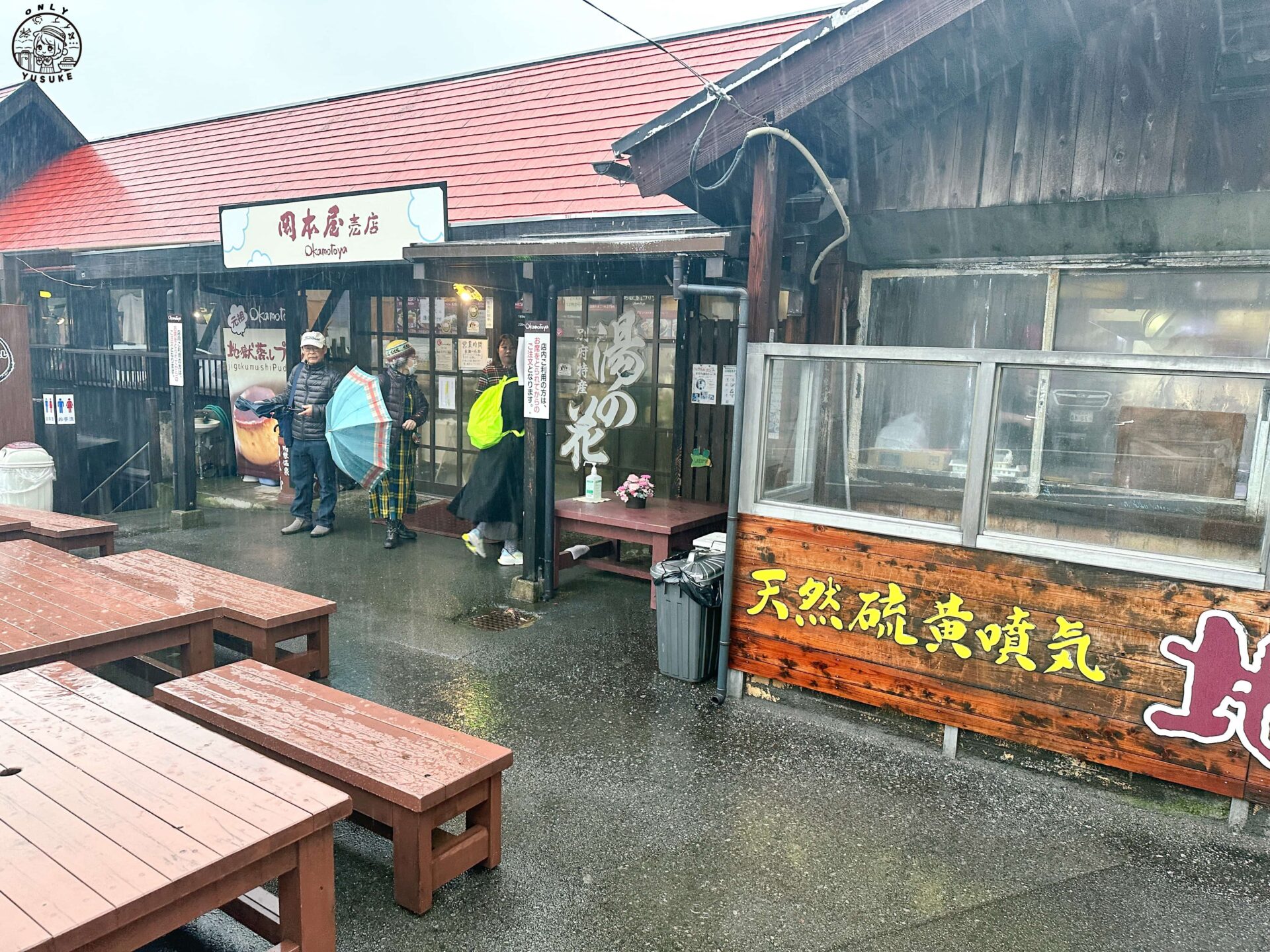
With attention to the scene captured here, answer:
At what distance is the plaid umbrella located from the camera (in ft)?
26.0

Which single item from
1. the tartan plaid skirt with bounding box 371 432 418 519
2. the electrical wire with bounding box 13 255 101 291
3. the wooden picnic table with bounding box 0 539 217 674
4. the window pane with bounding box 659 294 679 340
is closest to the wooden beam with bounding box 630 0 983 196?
the window pane with bounding box 659 294 679 340

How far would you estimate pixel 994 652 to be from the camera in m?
4.30

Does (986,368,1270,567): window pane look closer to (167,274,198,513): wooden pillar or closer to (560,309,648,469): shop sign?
(560,309,648,469): shop sign

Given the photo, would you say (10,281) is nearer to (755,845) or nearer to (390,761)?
(390,761)

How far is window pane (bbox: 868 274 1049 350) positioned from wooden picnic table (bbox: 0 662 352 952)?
4785 millimetres

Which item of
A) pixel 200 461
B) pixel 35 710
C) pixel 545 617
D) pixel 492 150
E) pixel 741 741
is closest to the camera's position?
pixel 35 710

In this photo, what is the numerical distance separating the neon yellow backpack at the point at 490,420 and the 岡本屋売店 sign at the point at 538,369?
0.90 metres

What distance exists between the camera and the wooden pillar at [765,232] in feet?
16.0

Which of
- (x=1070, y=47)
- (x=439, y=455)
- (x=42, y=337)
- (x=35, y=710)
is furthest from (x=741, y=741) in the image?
(x=42, y=337)

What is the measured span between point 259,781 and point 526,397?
4494mm

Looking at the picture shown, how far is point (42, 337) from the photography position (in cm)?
1484

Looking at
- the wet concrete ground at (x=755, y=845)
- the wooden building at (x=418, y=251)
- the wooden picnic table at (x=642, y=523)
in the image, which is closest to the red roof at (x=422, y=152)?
the wooden building at (x=418, y=251)

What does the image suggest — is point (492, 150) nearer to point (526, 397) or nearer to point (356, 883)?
point (526, 397)

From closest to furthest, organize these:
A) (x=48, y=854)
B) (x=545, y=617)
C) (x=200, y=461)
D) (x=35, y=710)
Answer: (x=48, y=854) < (x=35, y=710) < (x=545, y=617) < (x=200, y=461)
